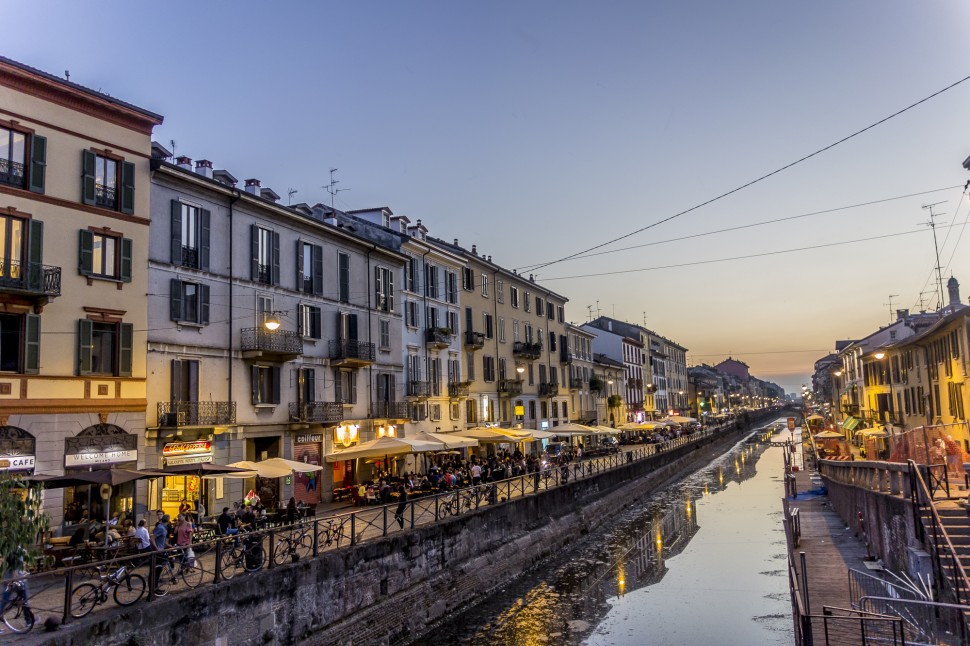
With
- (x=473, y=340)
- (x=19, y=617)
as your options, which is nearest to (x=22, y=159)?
(x=19, y=617)

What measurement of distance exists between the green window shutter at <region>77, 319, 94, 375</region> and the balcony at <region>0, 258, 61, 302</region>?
119cm

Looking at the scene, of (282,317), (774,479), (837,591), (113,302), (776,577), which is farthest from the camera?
(774,479)

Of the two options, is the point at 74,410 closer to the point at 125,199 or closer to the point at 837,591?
the point at 125,199

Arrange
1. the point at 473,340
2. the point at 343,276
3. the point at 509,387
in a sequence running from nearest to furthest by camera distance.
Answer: the point at 343,276
the point at 473,340
the point at 509,387

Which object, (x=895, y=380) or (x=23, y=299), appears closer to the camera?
(x=23, y=299)

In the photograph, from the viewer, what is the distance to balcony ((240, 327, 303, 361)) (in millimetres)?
26969

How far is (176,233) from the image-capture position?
80.3 feet

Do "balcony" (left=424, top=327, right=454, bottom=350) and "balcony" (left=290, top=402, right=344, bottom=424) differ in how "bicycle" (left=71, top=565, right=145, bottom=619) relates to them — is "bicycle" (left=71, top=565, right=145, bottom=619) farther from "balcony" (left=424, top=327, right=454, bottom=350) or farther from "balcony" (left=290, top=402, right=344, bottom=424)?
"balcony" (left=424, top=327, right=454, bottom=350)

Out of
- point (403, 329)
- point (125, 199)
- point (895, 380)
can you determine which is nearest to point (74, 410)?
point (125, 199)

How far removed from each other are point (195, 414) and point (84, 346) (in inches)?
A: 176

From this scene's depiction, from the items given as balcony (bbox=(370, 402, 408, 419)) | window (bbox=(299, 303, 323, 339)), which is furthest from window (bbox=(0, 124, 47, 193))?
balcony (bbox=(370, 402, 408, 419))

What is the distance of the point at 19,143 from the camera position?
66.6ft

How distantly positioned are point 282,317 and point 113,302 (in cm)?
768

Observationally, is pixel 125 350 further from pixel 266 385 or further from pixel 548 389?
pixel 548 389
